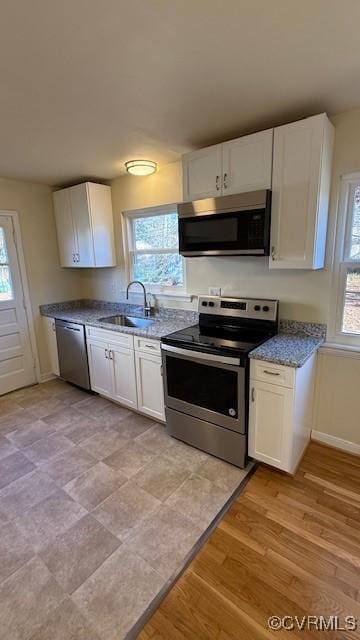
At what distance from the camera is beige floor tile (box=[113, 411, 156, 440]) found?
2656mm

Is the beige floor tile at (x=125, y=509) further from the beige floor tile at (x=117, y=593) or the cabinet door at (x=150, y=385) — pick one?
the cabinet door at (x=150, y=385)

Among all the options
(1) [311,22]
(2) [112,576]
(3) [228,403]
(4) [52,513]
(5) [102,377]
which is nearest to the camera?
(1) [311,22]

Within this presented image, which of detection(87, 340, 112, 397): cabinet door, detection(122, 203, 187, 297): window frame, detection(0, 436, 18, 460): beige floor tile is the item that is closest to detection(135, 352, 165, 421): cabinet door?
detection(87, 340, 112, 397): cabinet door

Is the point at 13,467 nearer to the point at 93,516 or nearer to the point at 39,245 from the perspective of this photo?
the point at 93,516

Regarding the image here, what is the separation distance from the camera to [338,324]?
2238 mm

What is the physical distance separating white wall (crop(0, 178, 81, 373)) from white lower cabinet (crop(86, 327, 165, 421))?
1060 millimetres

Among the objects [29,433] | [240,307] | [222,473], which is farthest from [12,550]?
[240,307]

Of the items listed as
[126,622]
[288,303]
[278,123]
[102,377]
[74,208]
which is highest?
[278,123]

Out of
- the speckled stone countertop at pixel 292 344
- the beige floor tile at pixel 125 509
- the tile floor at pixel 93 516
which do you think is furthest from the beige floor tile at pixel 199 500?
the speckled stone countertop at pixel 292 344

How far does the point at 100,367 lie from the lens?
3127 mm

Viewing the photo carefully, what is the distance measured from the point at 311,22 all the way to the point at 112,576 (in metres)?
2.66

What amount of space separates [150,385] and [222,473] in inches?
37.1

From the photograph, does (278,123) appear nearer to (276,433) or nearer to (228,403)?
(228,403)

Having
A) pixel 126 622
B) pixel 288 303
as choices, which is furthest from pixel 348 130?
pixel 126 622
